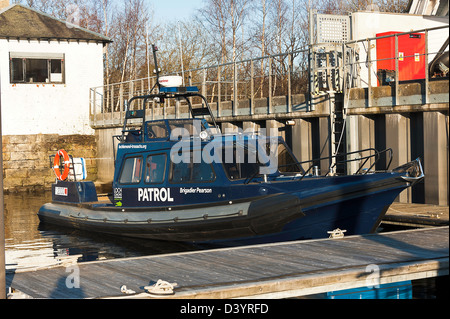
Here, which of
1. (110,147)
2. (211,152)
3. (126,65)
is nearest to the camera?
(211,152)

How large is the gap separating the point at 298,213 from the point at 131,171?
4.26m

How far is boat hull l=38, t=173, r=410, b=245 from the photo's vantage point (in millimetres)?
10406

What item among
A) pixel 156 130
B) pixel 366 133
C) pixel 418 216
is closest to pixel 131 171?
pixel 156 130

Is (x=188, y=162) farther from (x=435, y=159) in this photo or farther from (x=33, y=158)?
(x=33, y=158)

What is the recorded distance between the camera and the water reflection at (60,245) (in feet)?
41.4

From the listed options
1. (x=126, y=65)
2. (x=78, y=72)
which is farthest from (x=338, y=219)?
(x=126, y=65)

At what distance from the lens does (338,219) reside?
35.2 ft

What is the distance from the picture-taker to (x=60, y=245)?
47.0ft

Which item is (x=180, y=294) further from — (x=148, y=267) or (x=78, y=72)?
(x=78, y=72)

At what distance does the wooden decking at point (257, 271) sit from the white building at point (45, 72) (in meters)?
21.4

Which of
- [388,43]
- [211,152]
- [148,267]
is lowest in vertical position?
[148,267]

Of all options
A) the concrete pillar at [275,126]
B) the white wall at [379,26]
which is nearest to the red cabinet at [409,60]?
the white wall at [379,26]

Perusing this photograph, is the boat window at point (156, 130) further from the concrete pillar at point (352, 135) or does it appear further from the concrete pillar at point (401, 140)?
the concrete pillar at point (401, 140)
